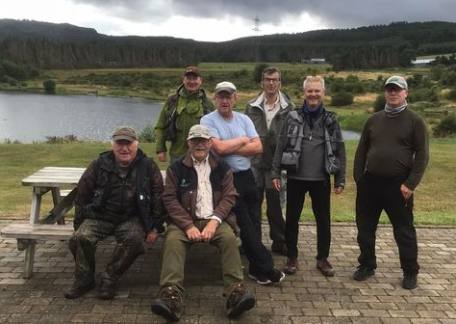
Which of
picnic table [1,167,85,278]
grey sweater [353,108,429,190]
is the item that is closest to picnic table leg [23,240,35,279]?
picnic table [1,167,85,278]

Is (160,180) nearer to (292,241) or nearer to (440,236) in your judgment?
(292,241)

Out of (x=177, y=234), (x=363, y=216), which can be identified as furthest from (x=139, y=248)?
(x=363, y=216)

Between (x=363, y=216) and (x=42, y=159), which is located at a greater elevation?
(x=363, y=216)

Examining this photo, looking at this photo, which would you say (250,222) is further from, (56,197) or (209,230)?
(56,197)

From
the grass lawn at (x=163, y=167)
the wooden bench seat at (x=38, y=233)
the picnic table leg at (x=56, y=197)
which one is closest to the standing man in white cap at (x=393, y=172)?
the grass lawn at (x=163, y=167)

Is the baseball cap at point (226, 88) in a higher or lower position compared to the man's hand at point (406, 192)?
higher

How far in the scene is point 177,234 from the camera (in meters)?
4.64

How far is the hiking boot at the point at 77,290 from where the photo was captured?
4.61 meters

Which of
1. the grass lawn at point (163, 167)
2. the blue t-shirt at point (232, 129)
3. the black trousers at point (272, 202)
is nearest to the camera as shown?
the blue t-shirt at point (232, 129)

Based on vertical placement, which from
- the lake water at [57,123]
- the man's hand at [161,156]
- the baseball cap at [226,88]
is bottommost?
the lake water at [57,123]

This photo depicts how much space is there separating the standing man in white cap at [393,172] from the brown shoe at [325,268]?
262mm

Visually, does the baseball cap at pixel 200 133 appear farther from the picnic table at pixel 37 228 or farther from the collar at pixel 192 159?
the picnic table at pixel 37 228

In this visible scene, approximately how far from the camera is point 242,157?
516 centimetres

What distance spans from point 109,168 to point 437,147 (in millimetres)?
13647
